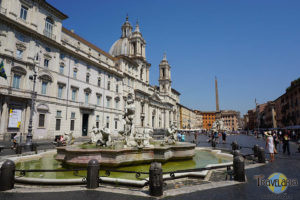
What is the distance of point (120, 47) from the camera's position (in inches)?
2251

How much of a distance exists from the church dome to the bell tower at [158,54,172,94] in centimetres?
2493

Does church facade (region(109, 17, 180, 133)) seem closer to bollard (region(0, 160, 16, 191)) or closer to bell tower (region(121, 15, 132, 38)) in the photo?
bell tower (region(121, 15, 132, 38))

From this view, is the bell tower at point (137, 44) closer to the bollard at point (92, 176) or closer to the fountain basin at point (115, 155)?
the fountain basin at point (115, 155)

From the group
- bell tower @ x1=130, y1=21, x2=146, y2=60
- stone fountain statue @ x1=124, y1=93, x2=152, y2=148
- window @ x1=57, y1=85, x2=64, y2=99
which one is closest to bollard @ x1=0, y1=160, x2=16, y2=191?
stone fountain statue @ x1=124, y1=93, x2=152, y2=148

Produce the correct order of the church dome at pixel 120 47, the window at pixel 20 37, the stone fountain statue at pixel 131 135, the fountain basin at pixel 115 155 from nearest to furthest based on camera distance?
the fountain basin at pixel 115 155 < the stone fountain statue at pixel 131 135 < the window at pixel 20 37 < the church dome at pixel 120 47

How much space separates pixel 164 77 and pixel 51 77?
56096mm

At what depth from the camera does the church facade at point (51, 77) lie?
20.6m

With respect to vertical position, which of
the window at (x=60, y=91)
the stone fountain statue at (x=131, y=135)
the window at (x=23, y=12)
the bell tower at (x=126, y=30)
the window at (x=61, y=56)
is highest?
the bell tower at (x=126, y=30)

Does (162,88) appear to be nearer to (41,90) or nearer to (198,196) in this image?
(41,90)

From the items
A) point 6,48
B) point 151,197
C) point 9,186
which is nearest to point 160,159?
point 151,197

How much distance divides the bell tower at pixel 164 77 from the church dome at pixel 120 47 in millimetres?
24934

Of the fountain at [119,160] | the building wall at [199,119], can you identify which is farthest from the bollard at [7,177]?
the building wall at [199,119]

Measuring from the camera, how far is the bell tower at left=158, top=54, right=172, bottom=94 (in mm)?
76125

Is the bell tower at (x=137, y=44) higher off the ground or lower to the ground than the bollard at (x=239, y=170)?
higher
